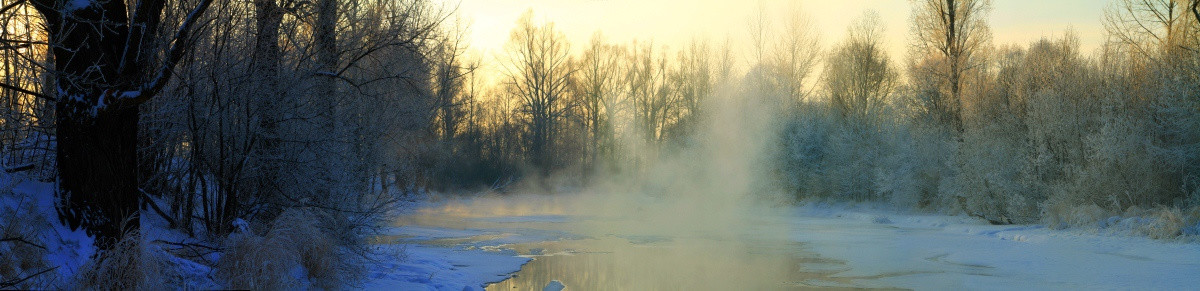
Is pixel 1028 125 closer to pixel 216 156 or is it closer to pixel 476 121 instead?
pixel 216 156

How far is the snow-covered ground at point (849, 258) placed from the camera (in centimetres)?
1125

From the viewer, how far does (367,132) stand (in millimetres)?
10883

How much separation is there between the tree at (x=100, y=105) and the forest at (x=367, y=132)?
19mm

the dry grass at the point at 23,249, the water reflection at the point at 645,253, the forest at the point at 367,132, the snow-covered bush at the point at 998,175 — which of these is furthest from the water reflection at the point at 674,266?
the snow-covered bush at the point at 998,175

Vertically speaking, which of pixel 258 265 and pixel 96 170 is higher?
pixel 96 170

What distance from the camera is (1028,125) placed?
20.4 m

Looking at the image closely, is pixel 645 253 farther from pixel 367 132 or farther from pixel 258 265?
pixel 258 265

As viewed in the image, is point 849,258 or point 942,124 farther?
point 942,124

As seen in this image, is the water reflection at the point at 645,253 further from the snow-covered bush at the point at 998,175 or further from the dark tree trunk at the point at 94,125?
the dark tree trunk at the point at 94,125

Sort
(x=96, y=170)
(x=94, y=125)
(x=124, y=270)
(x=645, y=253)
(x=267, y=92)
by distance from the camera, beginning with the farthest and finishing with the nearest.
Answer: (x=645, y=253)
(x=267, y=92)
(x=96, y=170)
(x=94, y=125)
(x=124, y=270)

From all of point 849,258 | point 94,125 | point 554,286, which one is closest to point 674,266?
point 554,286

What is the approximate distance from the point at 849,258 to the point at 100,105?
12.8 metres

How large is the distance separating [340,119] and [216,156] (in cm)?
198

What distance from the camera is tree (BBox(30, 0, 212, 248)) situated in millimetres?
6117
